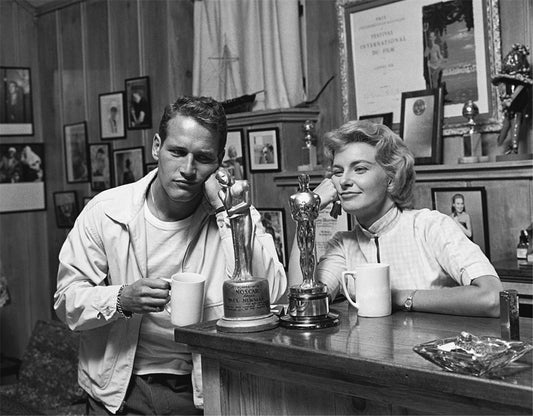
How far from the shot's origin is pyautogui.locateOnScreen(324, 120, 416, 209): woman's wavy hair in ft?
7.73

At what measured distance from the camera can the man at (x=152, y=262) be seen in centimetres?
229

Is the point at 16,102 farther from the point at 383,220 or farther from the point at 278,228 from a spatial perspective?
the point at 383,220

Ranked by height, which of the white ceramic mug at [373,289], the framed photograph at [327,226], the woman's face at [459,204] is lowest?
the white ceramic mug at [373,289]

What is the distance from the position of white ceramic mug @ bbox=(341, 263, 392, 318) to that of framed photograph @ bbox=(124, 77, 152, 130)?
11.7ft

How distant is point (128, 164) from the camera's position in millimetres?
5531

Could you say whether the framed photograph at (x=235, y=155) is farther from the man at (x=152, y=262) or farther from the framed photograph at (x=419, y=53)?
the man at (x=152, y=262)

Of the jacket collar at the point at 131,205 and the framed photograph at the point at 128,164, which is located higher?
the framed photograph at the point at 128,164

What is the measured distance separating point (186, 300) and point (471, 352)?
2.60 ft

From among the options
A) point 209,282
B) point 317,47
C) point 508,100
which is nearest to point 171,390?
point 209,282

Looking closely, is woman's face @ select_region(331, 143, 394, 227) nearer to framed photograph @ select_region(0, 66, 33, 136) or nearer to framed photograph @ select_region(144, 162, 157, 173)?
framed photograph @ select_region(144, 162, 157, 173)

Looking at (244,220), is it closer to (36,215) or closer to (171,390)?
(171,390)

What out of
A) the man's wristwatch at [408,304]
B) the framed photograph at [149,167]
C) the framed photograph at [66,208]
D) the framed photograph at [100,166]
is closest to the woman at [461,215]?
the man's wristwatch at [408,304]

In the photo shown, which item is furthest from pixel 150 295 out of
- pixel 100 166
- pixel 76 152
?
pixel 76 152

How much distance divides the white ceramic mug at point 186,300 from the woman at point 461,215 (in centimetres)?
160
